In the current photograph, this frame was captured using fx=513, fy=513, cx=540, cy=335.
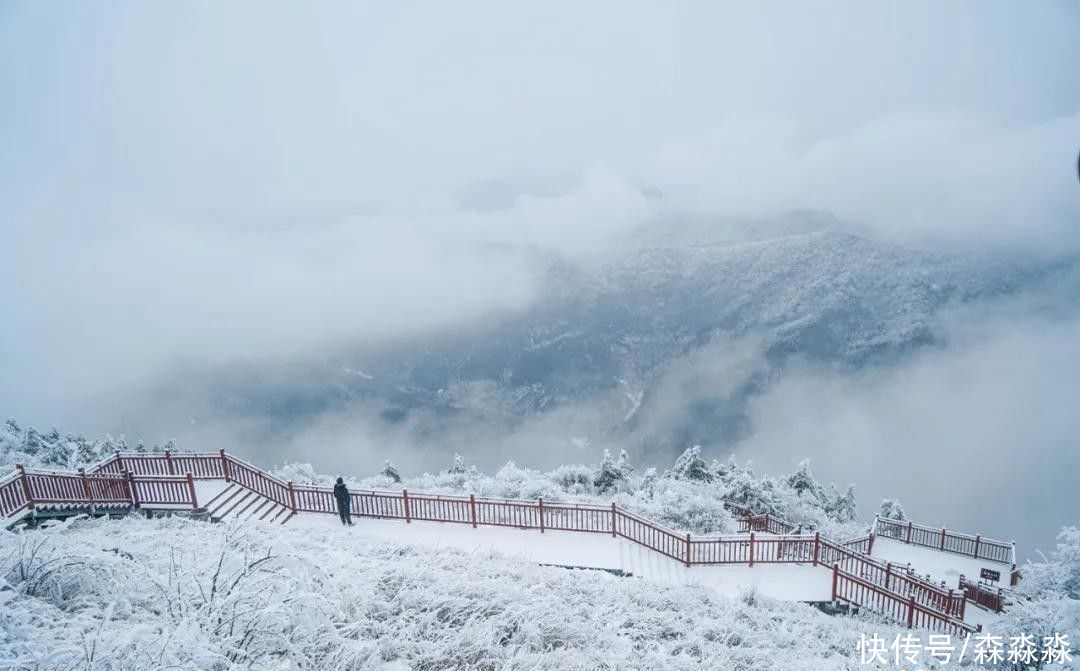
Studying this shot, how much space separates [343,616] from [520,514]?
8192 mm

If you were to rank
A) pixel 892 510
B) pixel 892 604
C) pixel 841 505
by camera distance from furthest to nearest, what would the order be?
1. pixel 841 505
2. pixel 892 510
3. pixel 892 604

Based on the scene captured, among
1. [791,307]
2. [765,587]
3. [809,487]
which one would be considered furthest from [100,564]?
[791,307]

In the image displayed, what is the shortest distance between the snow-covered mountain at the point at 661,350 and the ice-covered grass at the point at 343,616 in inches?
4505

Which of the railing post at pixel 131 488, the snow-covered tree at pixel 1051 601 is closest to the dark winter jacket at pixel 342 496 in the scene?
the railing post at pixel 131 488

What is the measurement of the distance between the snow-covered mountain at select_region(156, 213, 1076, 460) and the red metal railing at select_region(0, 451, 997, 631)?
10889cm

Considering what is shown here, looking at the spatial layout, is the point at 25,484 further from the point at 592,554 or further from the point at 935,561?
the point at 935,561

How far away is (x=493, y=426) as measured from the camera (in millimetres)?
140500

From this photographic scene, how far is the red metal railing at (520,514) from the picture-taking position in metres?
11.3

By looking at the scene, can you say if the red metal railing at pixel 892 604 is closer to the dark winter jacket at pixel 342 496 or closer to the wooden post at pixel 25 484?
the dark winter jacket at pixel 342 496

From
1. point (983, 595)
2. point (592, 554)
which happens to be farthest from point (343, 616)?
point (983, 595)

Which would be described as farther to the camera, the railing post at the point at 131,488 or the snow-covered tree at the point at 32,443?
the snow-covered tree at the point at 32,443

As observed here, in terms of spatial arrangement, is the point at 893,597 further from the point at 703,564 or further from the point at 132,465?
the point at 132,465

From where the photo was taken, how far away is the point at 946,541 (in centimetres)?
1770

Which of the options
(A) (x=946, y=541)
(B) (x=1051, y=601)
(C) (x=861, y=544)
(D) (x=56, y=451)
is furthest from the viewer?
(D) (x=56, y=451)
